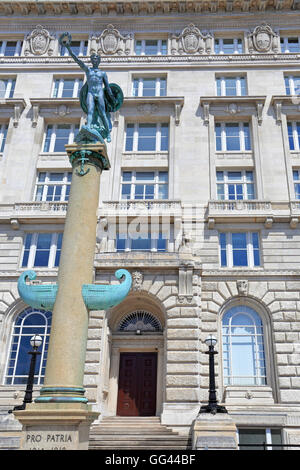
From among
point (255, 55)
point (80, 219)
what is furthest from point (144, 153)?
point (80, 219)

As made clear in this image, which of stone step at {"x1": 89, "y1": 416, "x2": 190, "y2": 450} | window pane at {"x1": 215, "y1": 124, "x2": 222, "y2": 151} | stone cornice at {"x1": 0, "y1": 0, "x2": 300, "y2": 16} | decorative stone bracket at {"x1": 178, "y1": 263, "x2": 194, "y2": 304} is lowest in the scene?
stone step at {"x1": 89, "y1": 416, "x2": 190, "y2": 450}

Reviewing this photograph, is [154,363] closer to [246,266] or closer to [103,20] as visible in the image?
[246,266]

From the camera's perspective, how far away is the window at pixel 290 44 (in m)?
30.4

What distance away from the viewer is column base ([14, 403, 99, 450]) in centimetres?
848

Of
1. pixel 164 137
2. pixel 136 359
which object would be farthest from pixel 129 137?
pixel 136 359

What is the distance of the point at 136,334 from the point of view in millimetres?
21703

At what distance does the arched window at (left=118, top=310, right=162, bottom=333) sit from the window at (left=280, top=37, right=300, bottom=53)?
22342mm

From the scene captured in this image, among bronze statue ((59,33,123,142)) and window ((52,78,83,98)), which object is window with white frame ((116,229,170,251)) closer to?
bronze statue ((59,33,123,142))

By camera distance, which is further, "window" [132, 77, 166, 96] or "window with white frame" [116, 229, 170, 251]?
"window" [132, 77, 166, 96]

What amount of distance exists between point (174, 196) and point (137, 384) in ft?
36.1

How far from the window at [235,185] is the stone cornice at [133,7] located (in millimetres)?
14005

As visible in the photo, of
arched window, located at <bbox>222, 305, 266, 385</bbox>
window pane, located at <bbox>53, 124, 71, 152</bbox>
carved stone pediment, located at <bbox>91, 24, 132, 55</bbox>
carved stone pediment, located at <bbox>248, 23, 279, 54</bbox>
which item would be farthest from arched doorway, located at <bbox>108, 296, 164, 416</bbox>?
carved stone pediment, located at <bbox>248, 23, 279, 54</bbox>

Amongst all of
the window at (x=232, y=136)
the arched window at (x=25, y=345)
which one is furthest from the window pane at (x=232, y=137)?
the arched window at (x=25, y=345)
